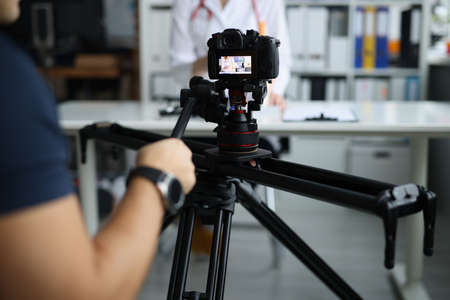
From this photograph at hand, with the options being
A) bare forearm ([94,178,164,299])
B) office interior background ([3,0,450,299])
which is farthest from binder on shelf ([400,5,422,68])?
bare forearm ([94,178,164,299])

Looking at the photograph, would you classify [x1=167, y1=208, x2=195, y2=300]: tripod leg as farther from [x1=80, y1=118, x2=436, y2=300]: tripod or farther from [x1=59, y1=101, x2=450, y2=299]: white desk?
[x1=59, y1=101, x2=450, y2=299]: white desk

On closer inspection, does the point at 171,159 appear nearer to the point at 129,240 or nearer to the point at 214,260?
the point at 129,240

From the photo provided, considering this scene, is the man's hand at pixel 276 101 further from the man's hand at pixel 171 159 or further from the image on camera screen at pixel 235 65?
the man's hand at pixel 171 159

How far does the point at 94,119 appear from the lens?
1873mm

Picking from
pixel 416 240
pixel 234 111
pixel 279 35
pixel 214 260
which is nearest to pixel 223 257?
pixel 214 260

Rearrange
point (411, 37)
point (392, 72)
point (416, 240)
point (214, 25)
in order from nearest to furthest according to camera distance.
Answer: point (416, 240), point (214, 25), point (411, 37), point (392, 72)

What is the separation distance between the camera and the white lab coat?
83.0 inches

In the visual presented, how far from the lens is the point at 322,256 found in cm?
246

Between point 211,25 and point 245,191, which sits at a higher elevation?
point 211,25

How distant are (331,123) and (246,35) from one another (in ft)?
2.76

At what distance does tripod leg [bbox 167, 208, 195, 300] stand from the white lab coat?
1170mm

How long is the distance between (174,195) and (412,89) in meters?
2.92

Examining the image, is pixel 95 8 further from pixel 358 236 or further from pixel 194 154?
pixel 194 154

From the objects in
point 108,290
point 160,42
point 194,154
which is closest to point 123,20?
point 160,42
